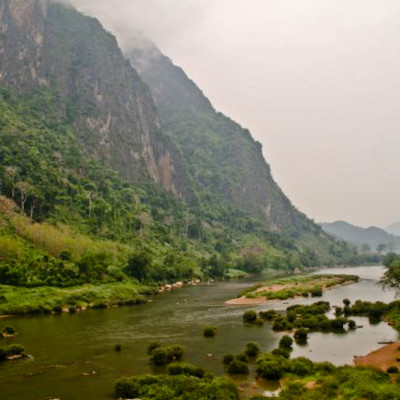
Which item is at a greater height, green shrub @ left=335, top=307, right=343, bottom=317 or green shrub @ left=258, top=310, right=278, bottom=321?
green shrub @ left=258, top=310, right=278, bottom=321

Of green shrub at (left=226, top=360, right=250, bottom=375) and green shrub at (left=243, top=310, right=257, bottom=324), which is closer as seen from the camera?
green shrub at (left=226, top=360, right=250, bottom=375)

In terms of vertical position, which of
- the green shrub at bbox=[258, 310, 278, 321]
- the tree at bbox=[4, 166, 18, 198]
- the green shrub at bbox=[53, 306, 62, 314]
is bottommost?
the green shrub at bbox=[258, 310, 278, 321]

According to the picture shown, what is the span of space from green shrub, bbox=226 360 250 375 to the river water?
1.01 meters

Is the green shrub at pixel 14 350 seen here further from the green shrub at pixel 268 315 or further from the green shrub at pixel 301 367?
the green shrub at pixel 268 315

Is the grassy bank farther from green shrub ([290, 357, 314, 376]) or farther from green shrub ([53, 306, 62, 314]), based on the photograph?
green shrub ([290, 357, 314, 376])

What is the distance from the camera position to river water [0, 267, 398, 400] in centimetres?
3788

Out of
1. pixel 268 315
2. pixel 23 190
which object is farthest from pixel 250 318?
pixel 23 190

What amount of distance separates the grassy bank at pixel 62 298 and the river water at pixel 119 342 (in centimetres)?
449

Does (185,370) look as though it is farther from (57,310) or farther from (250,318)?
(57,310)

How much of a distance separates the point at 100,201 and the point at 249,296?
9183cm

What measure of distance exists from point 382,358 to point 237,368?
15.2 metres

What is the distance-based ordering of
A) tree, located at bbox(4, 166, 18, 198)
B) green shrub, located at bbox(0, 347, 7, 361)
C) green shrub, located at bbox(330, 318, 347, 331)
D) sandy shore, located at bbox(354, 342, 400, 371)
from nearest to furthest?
1. sandy shore, located at bbox(354, 342, 400, 371)
2. green shrub, located at bbox(0, 347, 7, 361)
3. green shrub, located at bbox(330, 318, 347, 331)
4. tree, located at bbox(4, 166, 18, 198)

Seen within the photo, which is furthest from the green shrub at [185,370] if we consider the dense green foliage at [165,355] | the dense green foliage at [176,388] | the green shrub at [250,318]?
the green shrub at [250,318]

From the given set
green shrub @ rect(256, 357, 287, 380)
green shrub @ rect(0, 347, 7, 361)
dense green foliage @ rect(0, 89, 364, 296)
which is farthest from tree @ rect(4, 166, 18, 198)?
green shrub @ rect(256, 357, 287, 380)
